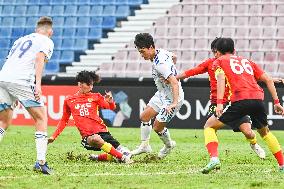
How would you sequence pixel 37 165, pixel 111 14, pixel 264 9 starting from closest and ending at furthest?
pixel 37 165, pixel 264 9, pixel 111 14

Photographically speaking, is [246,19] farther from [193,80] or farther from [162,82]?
[162,82]

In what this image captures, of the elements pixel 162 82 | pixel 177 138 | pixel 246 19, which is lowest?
pixel 177 138

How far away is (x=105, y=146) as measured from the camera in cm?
1238

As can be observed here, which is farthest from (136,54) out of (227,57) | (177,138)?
(227,57)

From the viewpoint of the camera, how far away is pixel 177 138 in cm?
2025

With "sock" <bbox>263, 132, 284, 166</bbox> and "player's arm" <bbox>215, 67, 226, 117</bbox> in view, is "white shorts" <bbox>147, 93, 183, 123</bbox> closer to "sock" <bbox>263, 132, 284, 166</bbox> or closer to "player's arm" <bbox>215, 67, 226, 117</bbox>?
"sock" <bbox>263, 132, 284, 166</bbox>

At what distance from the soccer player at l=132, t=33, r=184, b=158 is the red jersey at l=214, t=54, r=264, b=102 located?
1.47 metres

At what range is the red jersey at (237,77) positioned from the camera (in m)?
10.6

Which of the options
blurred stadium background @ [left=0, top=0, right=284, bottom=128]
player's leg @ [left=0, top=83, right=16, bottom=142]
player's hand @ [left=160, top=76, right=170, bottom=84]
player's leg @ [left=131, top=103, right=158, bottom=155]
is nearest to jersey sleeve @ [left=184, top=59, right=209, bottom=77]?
player's hand @ [left=160, top=76, right=170, bottom=84]

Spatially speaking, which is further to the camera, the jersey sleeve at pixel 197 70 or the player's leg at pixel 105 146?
the jersey sleeve at pixel 197 70

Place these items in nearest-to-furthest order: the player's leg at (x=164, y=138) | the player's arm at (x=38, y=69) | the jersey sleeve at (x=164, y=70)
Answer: the player's arm at (x=38, y=69)
the jersey sleeve at (x=164, y=70)
the player's leg at (x=164, y=138)

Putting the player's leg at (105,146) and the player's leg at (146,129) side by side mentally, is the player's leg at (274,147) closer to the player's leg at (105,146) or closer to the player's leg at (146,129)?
the player's leg at (105,146)

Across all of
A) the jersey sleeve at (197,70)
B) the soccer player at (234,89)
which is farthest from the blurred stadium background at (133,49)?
the soccer player at (234,89)

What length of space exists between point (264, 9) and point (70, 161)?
18037 mm
